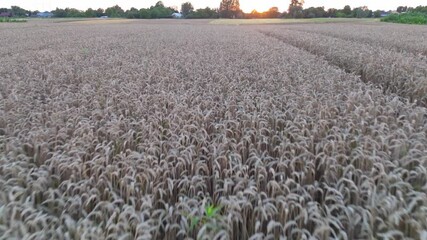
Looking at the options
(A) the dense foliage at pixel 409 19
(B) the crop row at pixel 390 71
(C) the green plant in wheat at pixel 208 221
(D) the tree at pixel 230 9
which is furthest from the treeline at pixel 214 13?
(C) the green plant in wheat at pixel 208 221

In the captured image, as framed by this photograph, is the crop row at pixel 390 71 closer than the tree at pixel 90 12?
Yes

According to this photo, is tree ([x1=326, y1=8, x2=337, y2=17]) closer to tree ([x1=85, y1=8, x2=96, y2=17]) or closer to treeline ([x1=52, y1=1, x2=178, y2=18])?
A: treeline ([x1=52, y1=1, x2=178, y2=18])

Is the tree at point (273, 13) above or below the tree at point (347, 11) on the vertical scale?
below

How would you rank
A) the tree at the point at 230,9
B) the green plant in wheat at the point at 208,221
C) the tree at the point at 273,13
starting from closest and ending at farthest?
the green plant in wheat at the point at 208,221 < the tree at the point at 273,13 < the tree at the point at 230,9

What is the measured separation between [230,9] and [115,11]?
131ft

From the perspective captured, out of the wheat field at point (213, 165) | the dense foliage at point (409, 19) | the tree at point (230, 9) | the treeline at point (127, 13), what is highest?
the wheat field at point (213, 165)

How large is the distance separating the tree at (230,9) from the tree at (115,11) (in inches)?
1253

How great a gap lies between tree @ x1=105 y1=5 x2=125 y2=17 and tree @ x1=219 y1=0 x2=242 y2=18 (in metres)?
31.8

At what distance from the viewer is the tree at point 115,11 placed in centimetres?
11081

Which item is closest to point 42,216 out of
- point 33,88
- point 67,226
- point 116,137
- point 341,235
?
point 67,226

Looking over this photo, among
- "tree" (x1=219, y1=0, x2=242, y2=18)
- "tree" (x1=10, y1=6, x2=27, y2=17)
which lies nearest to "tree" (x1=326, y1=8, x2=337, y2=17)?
"tree" (x1=219, y1=0, x2=242, y2=18)

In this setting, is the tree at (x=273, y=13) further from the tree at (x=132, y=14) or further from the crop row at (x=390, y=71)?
the crop row at (x=390, y=71)

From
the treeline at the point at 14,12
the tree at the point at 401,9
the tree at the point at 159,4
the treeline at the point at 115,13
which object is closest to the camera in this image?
the treeline at the point at 14,12

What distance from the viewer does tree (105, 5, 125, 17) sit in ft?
364
